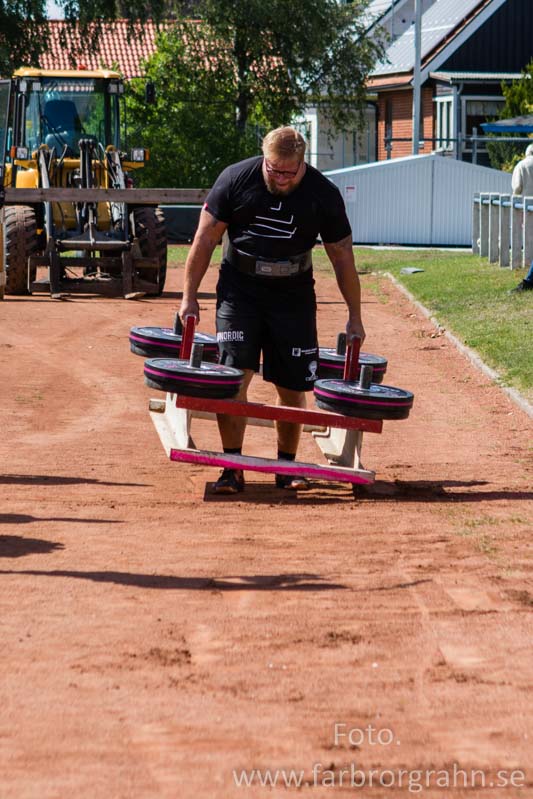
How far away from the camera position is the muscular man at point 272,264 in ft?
25.1

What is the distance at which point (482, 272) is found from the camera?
23.2 m

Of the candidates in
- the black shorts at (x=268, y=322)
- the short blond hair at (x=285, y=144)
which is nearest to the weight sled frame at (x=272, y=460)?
the black shorts at (x=268, y=322)

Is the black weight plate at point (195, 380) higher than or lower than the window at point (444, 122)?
lower

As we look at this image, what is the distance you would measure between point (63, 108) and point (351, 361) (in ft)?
48.7

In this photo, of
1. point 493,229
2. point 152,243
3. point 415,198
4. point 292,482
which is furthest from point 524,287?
point 415,198

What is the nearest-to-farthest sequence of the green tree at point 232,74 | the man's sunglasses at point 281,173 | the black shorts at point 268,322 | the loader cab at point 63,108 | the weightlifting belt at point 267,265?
the man's sunglasses at point 281,173, the weightlifting belt at point 267,265, the black shorts at point 268,322, the loader cab at point 63,108, the green tree at point 232,74

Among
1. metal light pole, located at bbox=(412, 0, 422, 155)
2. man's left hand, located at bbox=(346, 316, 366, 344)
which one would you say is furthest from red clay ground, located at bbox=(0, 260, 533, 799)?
metal light pole, located at bbox=(412, 0, 422, 155)

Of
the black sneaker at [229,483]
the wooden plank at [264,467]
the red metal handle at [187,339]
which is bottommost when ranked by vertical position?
the black sneaker at [229,483]

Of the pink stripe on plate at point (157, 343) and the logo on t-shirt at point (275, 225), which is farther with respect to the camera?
the pink stripe on plate at point (157, 343)

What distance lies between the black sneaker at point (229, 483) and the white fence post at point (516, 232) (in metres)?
15.5

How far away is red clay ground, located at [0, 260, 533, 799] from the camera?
3984 millimetres

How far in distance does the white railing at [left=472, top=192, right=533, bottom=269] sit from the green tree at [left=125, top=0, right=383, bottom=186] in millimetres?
13629

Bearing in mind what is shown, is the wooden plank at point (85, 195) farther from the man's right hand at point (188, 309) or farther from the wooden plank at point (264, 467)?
the wooden plank at point (264, 467)

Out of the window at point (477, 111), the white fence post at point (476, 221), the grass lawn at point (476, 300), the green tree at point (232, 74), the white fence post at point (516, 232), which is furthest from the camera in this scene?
the window at point (477, 111)
